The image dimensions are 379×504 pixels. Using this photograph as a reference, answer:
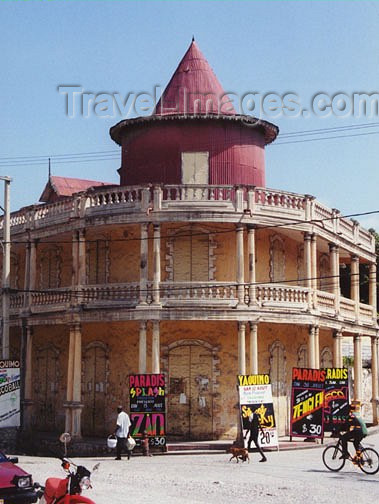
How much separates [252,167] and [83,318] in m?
9.45

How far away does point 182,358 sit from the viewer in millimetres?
28953

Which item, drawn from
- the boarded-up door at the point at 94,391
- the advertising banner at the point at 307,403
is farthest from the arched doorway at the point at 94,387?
the advertising banner at the point at 307,403

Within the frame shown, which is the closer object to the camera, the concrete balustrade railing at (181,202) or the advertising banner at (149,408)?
the advertising banner at (149,408)

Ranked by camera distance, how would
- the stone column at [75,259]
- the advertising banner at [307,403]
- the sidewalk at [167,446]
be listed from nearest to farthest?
the sidewalk at [167,446] → the advertising banner at [307,403] → the stone column at [75,259]

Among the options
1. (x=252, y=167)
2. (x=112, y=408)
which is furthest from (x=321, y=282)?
(x=112, y=408)

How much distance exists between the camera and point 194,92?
109ft

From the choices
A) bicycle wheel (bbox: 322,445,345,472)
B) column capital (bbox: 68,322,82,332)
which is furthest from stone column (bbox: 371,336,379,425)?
bicycle wheel (bbox: 322,445,345,472)

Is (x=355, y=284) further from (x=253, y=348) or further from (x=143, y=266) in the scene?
(x=143, y=266)

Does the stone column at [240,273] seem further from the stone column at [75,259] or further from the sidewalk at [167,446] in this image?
the stone column at [75,259]

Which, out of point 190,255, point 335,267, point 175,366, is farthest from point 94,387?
point 335,267

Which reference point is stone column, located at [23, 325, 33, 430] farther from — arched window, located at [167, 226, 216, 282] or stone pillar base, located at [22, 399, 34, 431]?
arched window, located at [167, 226, 216, 282]

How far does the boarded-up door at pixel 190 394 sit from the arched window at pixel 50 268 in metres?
6.61

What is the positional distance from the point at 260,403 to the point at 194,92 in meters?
13.8

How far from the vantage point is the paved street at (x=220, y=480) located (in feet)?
52.3
